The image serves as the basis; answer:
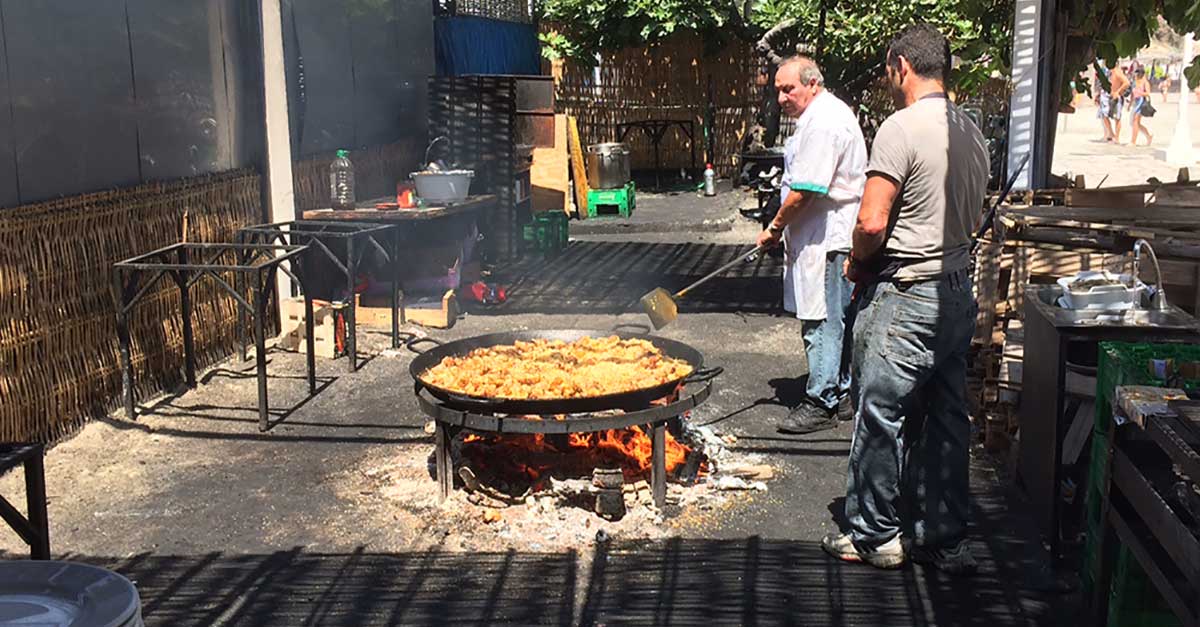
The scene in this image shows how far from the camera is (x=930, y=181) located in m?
4.55

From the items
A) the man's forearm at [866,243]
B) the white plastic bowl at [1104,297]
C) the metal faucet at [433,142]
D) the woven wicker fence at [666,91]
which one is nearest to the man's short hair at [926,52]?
the man's forearm at [866,243]

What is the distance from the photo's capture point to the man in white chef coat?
655 cm

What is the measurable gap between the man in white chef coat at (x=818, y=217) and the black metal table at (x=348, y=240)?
3581mm

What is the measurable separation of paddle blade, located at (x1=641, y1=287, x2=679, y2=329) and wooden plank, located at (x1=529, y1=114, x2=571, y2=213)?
28.1 ft

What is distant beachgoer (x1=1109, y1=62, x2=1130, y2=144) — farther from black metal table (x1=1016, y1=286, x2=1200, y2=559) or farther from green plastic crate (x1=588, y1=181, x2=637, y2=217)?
black metal table (x1=1016, y1=286, x2=1200, y2=559)

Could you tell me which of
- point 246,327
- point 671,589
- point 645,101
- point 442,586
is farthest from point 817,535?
point 645,101

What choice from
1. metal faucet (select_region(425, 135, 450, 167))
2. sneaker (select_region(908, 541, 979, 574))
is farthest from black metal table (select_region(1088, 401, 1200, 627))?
metal faucet (select_region(425, 135, 450, 167))

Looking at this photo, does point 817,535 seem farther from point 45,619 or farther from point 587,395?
point 45,619

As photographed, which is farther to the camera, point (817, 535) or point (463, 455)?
point (463, 455)

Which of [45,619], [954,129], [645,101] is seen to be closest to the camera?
[45,619]

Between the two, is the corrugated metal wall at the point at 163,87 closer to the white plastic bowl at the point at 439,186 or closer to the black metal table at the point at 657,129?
the white plastic bowl at the point at 439,186

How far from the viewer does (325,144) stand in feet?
35.0

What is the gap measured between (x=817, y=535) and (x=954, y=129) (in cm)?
213

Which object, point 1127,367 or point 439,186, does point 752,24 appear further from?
point 1127,367
